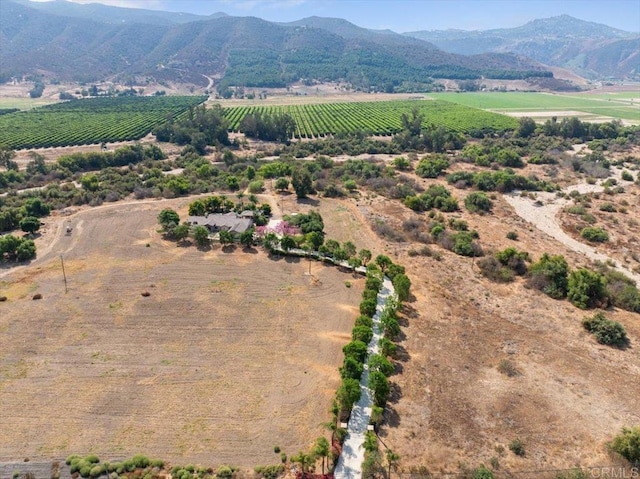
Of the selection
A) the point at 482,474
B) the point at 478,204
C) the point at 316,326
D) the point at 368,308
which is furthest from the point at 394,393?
the point at 478,204

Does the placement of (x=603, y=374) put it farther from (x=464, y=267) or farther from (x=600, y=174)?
(x=600, y=174)

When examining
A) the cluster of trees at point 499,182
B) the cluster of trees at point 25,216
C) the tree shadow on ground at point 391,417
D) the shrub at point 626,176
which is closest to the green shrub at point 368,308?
the tree shadow on ground at point 391,417

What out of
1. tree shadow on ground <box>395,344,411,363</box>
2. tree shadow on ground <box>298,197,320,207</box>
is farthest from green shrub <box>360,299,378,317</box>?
tree shadow on ground <box>298,197,320,207</box>

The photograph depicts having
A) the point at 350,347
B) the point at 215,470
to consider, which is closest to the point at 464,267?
the point at 350,347

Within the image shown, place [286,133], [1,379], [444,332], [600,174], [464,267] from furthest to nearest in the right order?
[286,133]
[600,174]
[464,267]
[444,332]
[1,379]

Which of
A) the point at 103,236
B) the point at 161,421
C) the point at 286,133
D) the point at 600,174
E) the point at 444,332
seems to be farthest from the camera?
the point at 286,133
